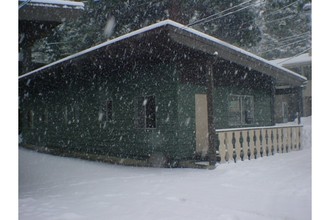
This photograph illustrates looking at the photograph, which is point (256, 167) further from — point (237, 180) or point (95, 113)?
point (95, 113)

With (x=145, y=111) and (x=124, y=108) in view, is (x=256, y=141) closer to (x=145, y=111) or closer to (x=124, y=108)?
(x=145, y=111)

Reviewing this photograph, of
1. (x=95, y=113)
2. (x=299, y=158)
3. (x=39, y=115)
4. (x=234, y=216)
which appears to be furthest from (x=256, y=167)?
A: (x=39, y=115)

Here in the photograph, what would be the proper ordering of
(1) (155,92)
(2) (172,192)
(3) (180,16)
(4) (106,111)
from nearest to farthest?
(2) (172,192), (1) (155,92), (4) (106,111), (3) (180,16)

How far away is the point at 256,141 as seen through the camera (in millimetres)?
9734

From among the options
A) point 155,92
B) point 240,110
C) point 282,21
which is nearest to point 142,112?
point 155,92

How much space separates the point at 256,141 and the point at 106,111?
5389 mm

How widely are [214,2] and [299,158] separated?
11996 millimetres

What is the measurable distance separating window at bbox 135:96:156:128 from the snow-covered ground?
1774mm

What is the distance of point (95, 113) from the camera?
12.0 m

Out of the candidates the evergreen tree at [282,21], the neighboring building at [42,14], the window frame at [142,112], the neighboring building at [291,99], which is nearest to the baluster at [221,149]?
the window frame at [142,112]

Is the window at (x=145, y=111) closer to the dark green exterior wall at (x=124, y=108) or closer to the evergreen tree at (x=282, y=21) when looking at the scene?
the dark green exterior wall at (x=124, y=108)
